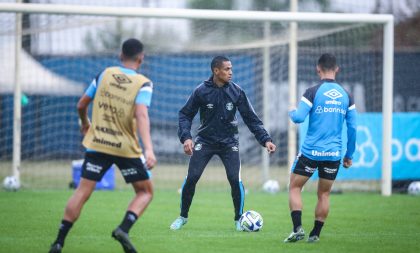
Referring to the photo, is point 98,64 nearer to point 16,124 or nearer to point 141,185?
point 16,124

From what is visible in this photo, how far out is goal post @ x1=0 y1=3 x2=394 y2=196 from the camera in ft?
51.2

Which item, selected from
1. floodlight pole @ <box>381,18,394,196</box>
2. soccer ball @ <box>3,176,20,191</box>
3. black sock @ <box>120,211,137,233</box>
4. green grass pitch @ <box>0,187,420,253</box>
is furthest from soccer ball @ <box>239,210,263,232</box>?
soccer ball @ <box>3,176,20,191</box>

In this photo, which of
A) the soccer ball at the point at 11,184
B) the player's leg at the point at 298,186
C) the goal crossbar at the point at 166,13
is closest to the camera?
the player's leg at the point at 298,186

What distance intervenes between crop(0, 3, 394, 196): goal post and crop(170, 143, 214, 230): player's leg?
5.52 meters

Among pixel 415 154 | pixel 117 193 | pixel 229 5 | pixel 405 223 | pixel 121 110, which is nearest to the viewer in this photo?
pixel 121 110

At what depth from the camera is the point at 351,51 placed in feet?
66.5

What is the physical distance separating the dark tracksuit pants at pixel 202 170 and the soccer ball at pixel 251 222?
0.30 meters

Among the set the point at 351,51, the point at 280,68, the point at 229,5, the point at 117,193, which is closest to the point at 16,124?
the point at 117,193

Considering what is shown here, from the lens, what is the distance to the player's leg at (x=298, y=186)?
9430mm

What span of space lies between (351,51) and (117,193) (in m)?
7.32

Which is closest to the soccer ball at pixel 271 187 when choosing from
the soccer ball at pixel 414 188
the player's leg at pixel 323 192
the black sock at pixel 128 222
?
the soccer ball at pixel 414 188

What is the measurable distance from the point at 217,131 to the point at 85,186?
3.30m

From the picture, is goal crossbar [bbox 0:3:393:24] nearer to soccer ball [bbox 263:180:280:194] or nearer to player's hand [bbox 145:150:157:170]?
soccer ball [bbox 263:180:280:194]

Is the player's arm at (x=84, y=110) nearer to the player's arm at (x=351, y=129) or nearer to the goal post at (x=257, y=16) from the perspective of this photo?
the player's arm at (x=351, y=129)
